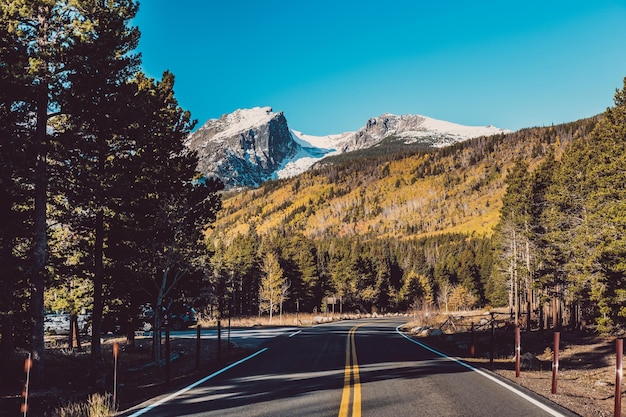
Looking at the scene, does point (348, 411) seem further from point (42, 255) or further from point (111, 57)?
point (111, 57)

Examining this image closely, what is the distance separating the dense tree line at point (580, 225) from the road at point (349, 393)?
47.1 feet

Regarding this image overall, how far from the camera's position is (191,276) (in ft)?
68.7

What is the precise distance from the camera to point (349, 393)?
28.4ft

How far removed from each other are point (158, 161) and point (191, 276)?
6.10m

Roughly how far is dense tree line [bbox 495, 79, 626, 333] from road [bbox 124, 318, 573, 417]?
14.4m

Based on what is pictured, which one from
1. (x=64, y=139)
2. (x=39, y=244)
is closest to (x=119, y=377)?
(x=39, y=244)

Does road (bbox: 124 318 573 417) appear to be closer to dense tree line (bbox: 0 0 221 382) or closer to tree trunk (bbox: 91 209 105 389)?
tree trunk (bbox: 91 209 105 389)

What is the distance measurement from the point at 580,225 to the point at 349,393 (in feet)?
85.4

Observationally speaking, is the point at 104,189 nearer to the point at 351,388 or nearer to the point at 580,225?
the point at 351,388

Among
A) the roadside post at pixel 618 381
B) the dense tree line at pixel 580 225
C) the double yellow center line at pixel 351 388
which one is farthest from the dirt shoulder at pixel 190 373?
the double yellow center line at pixel 351 388

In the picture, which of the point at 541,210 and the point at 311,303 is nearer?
the point at 541,210

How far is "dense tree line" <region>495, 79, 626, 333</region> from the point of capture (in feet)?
71.7

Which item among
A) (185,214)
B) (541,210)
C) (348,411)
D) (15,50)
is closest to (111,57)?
(15,50)

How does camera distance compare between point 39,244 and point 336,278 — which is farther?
point 336,278
